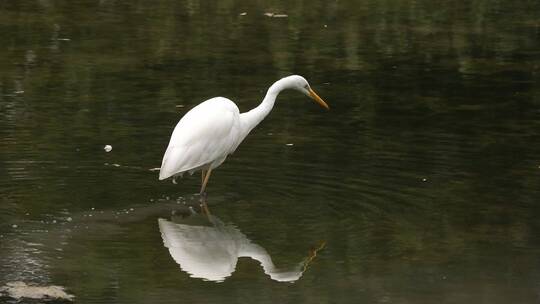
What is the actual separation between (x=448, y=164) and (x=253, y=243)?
272 cm

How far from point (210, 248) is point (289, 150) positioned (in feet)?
9.06

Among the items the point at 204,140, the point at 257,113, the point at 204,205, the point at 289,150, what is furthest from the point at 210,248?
the point at 289,150

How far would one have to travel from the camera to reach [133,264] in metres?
7.98

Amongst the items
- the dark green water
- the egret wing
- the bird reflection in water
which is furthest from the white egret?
the bird reflection in water

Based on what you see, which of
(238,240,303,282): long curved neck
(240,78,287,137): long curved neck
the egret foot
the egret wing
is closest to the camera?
(238,240,303,282): long curved neck

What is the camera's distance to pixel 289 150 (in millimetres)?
11102

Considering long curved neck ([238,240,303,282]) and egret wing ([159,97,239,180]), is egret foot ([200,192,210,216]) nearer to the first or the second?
egret wing ([159,97,239,180])

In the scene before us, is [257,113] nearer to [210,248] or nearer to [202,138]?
[202,138]

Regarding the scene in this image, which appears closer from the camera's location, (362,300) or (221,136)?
(362,300)

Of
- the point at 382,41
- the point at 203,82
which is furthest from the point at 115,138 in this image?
the point at 382,41

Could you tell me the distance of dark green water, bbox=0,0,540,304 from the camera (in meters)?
7.88

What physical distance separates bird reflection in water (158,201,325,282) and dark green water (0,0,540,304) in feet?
0.22

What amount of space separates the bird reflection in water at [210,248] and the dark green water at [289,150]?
0.07 metres

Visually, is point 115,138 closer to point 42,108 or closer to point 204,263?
point 42,108
